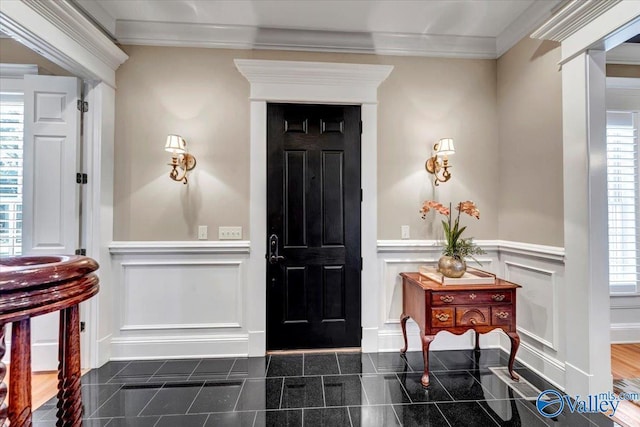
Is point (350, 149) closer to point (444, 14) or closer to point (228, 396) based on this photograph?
point (444, 14)

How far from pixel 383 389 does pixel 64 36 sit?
3.40 m

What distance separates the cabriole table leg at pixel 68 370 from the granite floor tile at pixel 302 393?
5.22 feet

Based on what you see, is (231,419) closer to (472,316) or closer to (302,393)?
(302,393)

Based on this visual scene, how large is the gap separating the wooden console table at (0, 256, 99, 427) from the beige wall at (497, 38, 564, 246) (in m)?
2.87

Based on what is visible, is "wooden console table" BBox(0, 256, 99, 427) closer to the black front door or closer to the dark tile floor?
the dark tile floor

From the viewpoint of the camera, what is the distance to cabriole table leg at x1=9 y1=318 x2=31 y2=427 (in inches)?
27.2

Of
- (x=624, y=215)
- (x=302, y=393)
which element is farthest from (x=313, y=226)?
(x=624, y=215)

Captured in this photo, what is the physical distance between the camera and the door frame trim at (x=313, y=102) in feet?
9.54

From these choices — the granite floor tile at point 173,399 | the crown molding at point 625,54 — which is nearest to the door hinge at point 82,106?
the granite floor tile at point 173,399

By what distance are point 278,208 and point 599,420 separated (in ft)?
8.77

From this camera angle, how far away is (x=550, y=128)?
251cm

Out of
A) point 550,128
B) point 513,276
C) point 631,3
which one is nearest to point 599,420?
point 513,276

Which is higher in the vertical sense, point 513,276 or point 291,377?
point 513,276

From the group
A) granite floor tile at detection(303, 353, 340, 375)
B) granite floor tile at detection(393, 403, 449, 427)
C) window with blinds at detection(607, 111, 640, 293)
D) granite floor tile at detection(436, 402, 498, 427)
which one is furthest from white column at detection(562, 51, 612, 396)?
granite floor tile at detection(303, 353, 340, 375)
